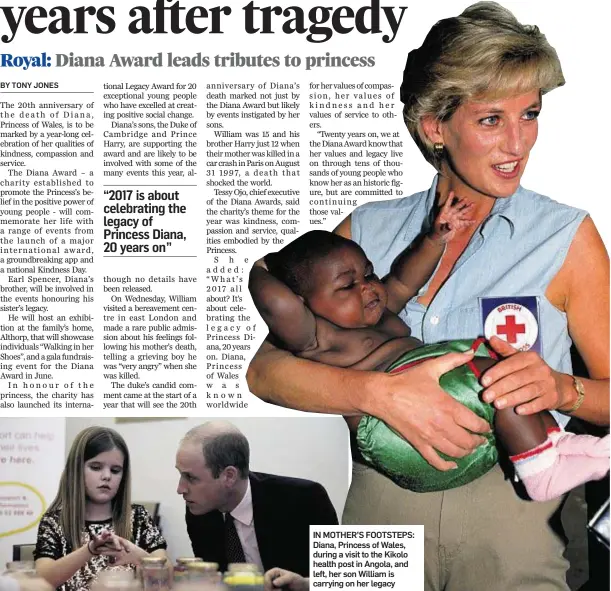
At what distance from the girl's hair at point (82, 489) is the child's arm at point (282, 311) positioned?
17.8 inches

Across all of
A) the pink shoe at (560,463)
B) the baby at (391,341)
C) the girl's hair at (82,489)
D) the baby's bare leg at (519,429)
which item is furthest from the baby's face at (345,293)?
the girl's hair at (82,489)

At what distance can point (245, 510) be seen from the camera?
2311 millimetres

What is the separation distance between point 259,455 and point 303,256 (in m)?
0.47

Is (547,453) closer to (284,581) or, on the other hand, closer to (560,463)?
(560,463)

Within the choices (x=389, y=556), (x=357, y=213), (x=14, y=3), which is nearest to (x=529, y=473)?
(x=389, y=556)

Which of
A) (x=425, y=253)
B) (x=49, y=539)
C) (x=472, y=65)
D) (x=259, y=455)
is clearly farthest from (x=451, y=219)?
(x=49, y=539)

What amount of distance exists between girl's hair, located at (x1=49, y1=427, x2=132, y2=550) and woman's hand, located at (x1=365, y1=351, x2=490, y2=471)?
2.02 feet

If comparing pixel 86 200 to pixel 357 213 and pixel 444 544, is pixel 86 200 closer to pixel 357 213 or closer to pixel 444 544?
pixel 357 213

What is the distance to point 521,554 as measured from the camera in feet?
7.38

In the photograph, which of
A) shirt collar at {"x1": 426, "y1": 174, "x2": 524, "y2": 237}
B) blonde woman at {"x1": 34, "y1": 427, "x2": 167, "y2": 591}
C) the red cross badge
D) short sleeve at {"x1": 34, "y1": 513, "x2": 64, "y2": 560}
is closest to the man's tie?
blonde woman at {"x1": 34, "y1": 427, "x2": 167, "y2": 591}

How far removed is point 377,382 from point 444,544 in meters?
0.40

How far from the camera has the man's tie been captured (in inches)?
90.7

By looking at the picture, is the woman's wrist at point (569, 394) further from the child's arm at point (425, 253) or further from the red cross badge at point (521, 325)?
the child's arm at point (425, 253)

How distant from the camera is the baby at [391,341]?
2.23 m
